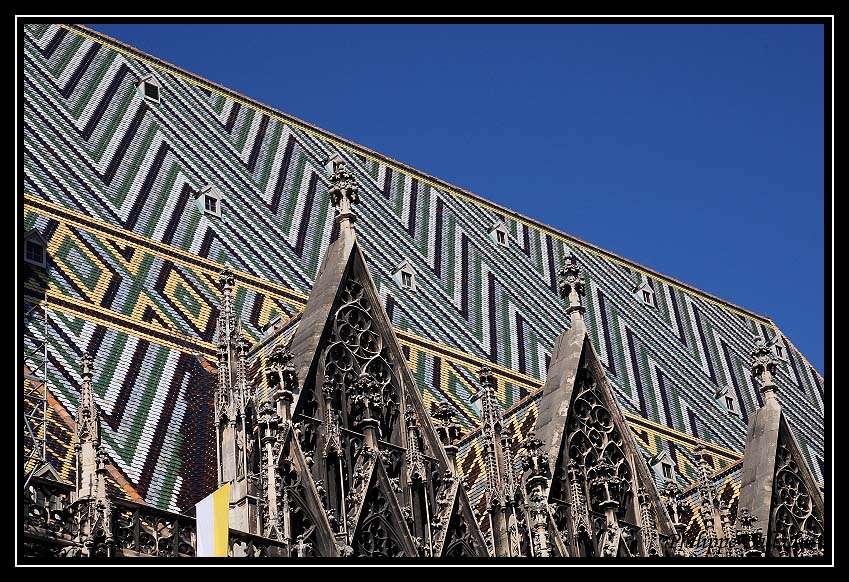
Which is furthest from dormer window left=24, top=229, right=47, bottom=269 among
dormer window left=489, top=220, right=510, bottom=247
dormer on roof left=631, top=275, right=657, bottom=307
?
dormer on roof left=631, top=275, right=657, bottom=307

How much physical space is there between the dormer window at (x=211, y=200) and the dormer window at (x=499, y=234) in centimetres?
769

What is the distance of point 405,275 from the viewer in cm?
2886

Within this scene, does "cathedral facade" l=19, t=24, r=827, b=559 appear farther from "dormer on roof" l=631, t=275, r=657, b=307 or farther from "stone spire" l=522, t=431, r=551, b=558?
"dormer on roof" l=631, t=275, r=657, b=307

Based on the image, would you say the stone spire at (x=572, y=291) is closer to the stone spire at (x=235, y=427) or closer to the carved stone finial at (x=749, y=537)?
the carved stone finial at (x=749, y=537)

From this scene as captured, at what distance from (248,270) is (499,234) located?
9.54 meters

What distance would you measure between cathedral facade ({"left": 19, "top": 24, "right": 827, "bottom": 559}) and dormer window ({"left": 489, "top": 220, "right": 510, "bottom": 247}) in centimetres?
10

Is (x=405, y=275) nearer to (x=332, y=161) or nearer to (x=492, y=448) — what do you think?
(x=332, y=161)

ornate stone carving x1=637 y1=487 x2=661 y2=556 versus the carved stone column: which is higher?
the carved stone column

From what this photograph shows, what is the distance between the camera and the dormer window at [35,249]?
21625 millimetres

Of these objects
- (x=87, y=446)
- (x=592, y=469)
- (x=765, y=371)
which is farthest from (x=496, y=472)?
(x=765, y=371)

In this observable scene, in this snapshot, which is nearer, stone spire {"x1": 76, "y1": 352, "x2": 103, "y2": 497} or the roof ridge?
stone spire {"x1": 76, "y1": 352, "x2": 103, "y2": 497}

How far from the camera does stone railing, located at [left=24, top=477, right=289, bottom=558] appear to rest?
14.5 meters

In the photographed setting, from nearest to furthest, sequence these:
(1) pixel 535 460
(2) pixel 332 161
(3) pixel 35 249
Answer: (1) pixel 535 460 → (3) pixel 35 249 → (2) pixel 332 161
